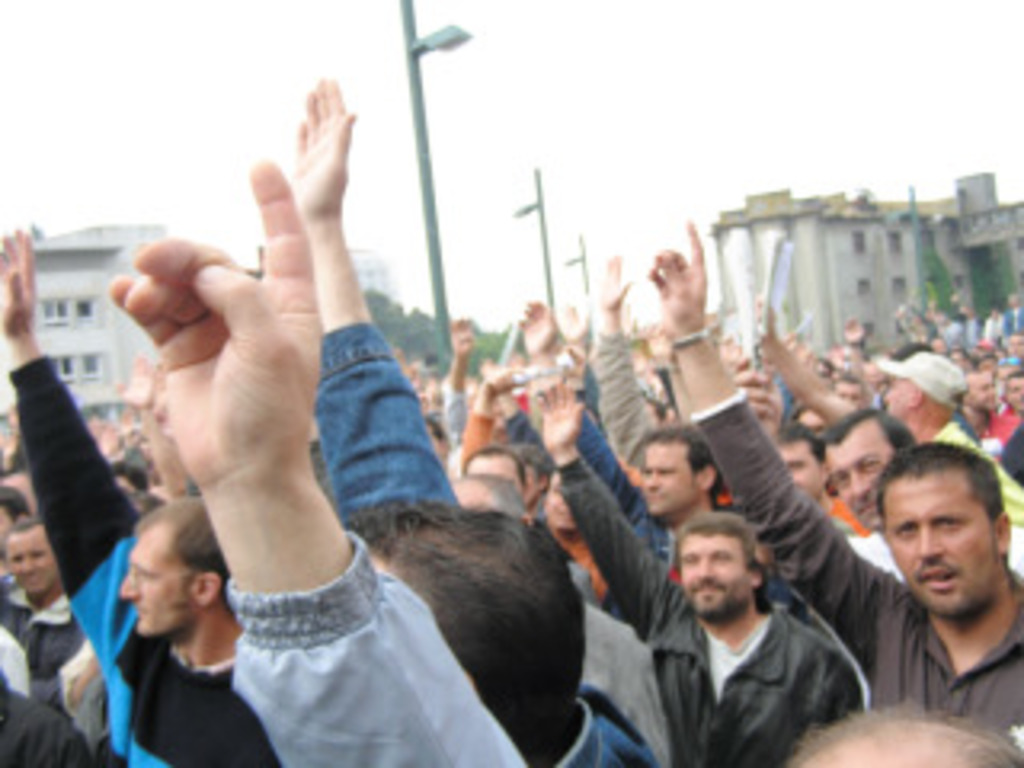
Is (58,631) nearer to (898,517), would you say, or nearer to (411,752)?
(898,517)

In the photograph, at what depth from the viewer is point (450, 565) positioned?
5.03 ft

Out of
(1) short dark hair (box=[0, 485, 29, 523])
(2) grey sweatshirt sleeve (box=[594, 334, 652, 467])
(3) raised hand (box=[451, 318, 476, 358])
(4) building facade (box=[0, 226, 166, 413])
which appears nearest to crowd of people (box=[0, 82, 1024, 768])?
(2) grey sweatshirt sleeve (box=[594, 334, 652, 467])

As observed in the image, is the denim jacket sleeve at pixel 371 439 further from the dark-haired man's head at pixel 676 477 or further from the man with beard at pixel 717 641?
the dark-haired man's head at pixel 676 477

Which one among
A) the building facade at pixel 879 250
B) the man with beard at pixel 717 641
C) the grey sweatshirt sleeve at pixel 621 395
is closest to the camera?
the man with beard at pixel 717 641

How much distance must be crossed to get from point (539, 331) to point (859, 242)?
4602 cm

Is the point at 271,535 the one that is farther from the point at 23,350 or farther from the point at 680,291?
the point at 680,291

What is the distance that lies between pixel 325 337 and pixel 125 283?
47.4 inches

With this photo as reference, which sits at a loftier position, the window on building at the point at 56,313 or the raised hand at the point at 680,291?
the window on building at the point at 56,313

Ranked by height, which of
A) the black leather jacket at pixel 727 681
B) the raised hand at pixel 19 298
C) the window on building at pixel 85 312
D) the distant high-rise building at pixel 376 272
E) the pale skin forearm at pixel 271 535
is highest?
the distant high-rise building at pixel 376 272

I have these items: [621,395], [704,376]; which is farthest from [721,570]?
[621,395]

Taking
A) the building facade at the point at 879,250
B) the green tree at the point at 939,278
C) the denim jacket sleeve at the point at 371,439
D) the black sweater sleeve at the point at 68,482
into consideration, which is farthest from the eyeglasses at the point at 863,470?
the green tree at the point at 939,278

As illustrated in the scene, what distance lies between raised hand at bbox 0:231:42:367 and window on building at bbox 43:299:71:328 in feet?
169

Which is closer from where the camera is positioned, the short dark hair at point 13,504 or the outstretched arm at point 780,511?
the outstretched arm at point 780,511

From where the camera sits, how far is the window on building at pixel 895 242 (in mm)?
49969
